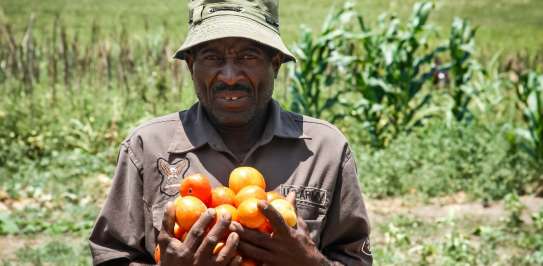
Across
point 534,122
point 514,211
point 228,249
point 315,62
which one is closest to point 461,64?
point 534,122

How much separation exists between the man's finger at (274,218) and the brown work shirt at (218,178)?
30 cm

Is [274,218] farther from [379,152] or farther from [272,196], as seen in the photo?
[379,152]

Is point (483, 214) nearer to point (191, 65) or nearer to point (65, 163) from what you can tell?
point (65, 163)

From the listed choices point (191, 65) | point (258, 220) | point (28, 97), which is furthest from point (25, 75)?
point (258, 220)

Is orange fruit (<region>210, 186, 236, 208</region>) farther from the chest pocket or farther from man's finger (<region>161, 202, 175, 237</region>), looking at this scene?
the chest pocket

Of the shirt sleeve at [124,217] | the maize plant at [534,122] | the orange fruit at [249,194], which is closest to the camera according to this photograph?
the orange fruit at [249,194]

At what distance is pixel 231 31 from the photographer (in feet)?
7.13

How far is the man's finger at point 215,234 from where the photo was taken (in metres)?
1.92

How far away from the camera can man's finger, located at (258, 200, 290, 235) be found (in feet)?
6.21

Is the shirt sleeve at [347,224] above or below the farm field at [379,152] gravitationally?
above

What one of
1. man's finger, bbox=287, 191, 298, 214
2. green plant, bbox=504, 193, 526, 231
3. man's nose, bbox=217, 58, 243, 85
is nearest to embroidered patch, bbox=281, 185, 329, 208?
man's finger, bbox=287, 191, 298, 214

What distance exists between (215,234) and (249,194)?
0.49 feet

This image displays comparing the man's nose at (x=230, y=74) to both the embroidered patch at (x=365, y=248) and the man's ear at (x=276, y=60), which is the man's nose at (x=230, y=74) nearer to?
the man's ear at (x=276, y=60)

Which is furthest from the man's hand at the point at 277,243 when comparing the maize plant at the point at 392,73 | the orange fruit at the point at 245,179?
the maize plant at the point at 392,73
